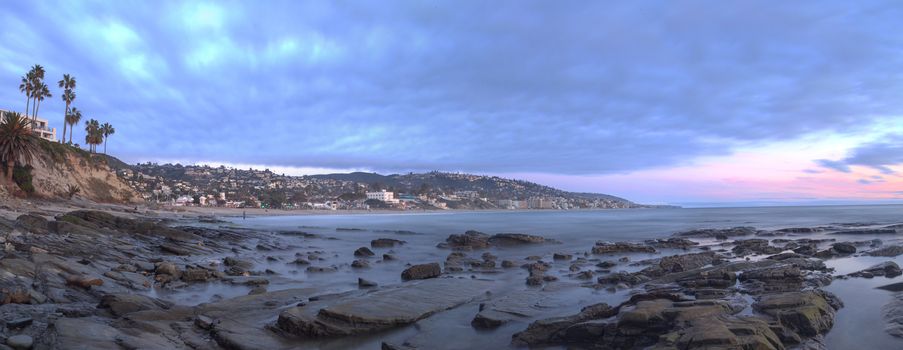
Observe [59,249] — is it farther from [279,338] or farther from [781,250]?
[781,250]

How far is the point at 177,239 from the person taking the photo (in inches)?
1075

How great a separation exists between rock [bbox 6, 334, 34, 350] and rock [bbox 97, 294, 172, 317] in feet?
9.74

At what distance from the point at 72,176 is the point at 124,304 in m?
71.3

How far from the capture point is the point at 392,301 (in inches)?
514

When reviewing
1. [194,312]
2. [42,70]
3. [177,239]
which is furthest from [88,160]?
[194,312]

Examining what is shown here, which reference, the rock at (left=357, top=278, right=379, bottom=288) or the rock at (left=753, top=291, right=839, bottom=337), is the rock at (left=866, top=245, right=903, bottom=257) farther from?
the rock at (left=357, top=278, right=379, bottom=288)

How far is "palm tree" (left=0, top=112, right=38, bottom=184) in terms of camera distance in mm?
49094

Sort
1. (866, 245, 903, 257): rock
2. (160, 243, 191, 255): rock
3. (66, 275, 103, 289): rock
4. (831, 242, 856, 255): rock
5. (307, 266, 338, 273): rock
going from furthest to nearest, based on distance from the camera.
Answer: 1. (831, 242, 856, 255): rock
2. (160, 243, 191, 255): rock
3. (866, 245, 903, 257): rock
4. (307, 266, 338, 273): rock
5. (66, 275, 103, 289): rock

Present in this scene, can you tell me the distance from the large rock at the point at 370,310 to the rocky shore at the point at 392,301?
0.04 m

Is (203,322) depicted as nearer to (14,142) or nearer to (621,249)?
(621,249)

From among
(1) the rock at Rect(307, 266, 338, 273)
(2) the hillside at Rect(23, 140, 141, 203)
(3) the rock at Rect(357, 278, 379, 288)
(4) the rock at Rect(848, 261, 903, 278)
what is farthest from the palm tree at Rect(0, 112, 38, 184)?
(4) the rock at Rect(848, 261, 903, 278)

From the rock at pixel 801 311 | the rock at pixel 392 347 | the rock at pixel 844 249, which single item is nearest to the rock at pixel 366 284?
the rock at pixel 392 347

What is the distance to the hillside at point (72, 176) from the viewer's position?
188 ft

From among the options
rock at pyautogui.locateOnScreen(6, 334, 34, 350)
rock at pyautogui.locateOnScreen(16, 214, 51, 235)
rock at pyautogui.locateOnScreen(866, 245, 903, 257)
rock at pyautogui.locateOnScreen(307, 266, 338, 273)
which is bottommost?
rock at pyautogui.locateOnScreen(307, 266, 338, 273)
